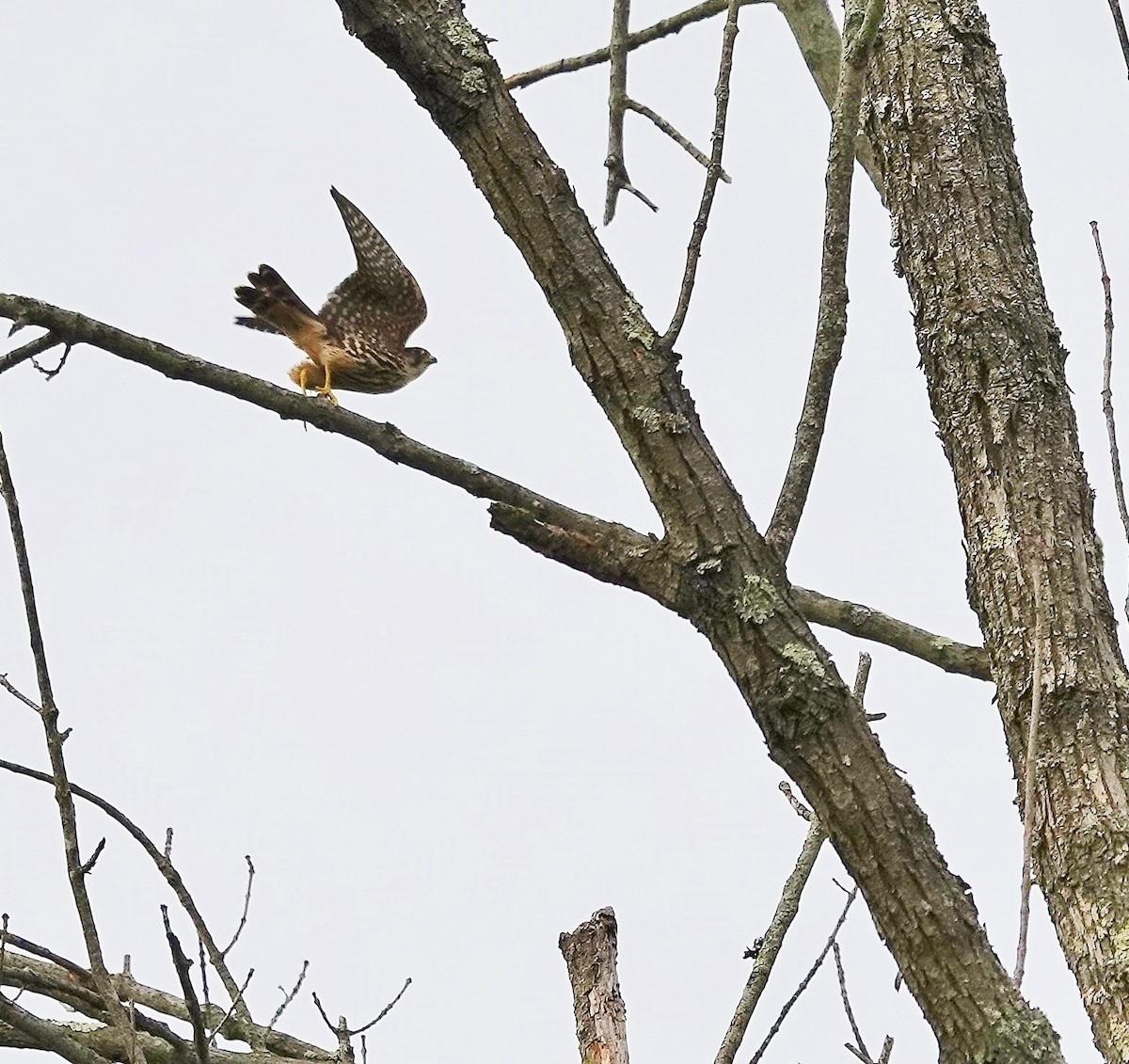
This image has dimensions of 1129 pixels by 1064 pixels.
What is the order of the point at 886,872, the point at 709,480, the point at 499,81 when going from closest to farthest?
the point at 886,872, the point at 709,480, the point at 499,81

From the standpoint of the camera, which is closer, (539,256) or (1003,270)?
(539,256)

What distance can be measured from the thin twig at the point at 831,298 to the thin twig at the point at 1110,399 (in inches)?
17.4

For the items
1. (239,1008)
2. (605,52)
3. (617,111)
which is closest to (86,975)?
(239,1008)

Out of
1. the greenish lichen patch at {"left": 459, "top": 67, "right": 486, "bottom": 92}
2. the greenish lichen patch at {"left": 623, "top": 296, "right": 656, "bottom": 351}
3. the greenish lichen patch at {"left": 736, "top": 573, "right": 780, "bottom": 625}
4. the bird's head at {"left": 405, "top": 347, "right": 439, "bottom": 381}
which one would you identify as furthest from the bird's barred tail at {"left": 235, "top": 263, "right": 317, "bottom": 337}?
the greenish lichen patch at {"left": 736, "top": 573, "right": 780, "bottom": 625}

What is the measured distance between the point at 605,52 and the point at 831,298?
217cm

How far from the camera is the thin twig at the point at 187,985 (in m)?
1.91

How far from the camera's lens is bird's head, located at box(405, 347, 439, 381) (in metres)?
5.21

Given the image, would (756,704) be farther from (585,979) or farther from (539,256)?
(585,979)

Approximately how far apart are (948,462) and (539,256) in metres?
0.94

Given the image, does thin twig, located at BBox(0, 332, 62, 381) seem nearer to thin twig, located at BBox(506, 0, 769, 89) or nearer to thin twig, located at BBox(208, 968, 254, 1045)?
thin twig, located at BBox(208, 968, 254, 1045)

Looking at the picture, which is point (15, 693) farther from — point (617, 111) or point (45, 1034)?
point (617, 111)

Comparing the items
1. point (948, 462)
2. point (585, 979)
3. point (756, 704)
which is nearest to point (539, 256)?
point (756, 704)

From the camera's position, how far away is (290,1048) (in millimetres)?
3137

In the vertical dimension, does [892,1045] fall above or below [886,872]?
above
